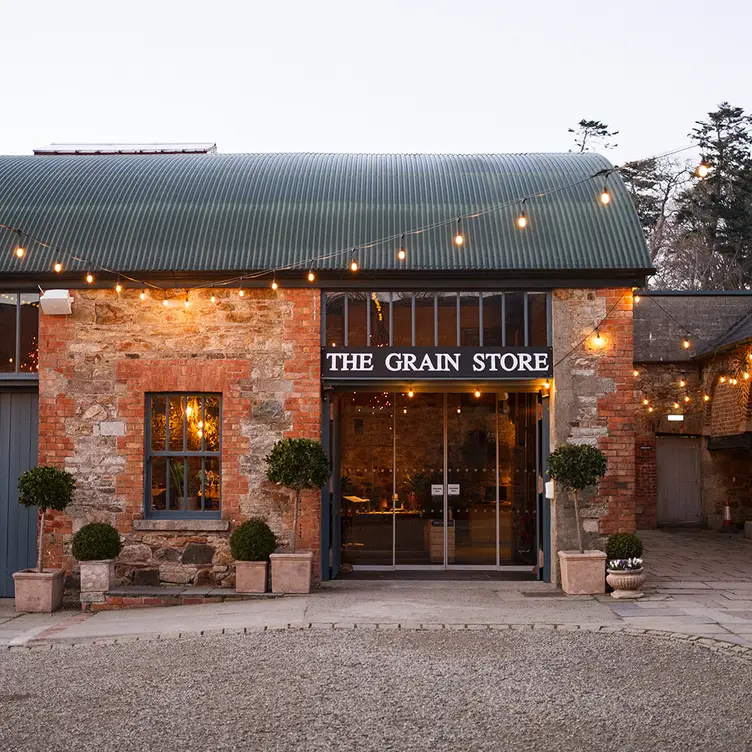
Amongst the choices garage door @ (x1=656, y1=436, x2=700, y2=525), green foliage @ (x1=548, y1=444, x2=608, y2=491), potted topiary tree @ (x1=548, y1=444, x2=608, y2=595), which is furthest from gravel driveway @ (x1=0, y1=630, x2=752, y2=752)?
garage door @ (x1=656, y1=436, x2=700, y2=525)

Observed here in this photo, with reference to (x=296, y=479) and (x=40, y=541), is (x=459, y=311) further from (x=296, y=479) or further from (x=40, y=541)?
(x=40, y=541)

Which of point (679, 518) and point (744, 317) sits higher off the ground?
point (744, 317)

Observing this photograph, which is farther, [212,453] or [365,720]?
[212,453]

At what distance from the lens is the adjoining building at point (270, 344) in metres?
14.0

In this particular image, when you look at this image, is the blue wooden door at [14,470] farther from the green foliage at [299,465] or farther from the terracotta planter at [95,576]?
the green foliage at [299,465]

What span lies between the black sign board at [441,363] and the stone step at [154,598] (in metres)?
3.26

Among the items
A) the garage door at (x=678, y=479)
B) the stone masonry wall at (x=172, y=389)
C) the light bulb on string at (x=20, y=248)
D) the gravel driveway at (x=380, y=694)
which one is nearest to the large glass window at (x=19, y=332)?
the stone masonry wall at (x=172, y=389)

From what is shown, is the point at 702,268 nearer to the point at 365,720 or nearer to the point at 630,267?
the point at 630,267

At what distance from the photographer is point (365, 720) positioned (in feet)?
24.4

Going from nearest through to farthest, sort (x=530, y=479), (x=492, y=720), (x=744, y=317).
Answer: (x=492, y=720), (x=530, y=479), (x=744, y=317)

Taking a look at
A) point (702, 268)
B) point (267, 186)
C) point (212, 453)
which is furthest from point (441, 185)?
point (702, 268)

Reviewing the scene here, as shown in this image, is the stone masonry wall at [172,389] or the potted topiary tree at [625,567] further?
the stone masonry wall at [172,389]

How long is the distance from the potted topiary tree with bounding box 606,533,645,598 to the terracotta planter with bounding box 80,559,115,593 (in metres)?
6.62

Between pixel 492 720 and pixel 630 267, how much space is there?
26.6ft
